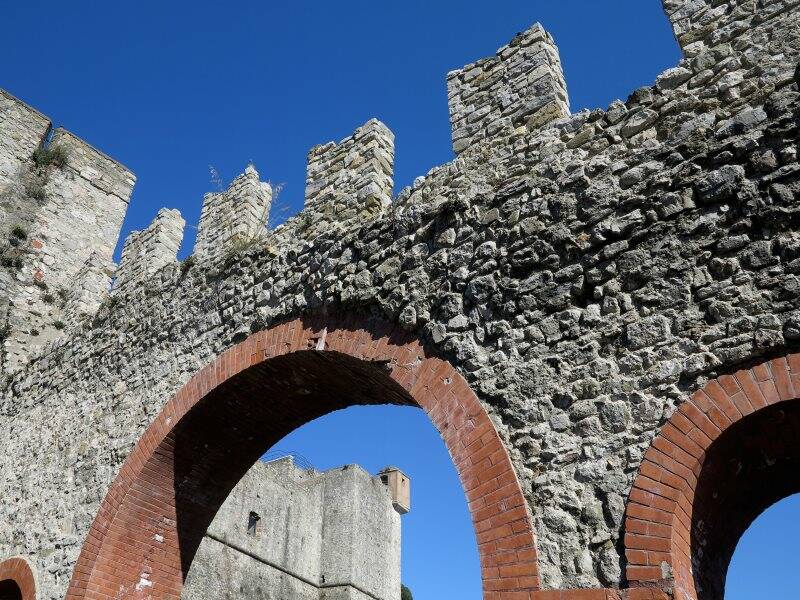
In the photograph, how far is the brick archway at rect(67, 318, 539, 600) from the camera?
207 inches

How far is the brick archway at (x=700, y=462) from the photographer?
3484mm

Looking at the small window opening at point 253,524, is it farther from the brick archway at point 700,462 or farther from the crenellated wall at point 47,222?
the brick archway at point 700,462

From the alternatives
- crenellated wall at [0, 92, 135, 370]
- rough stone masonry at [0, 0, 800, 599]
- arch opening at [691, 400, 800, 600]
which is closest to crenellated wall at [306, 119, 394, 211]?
rough stone masonry at [0, 0, 800, 599]

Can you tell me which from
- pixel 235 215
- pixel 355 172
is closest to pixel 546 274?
pixel 355 172

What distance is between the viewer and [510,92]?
5809 mm

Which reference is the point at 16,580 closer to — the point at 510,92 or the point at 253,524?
the point at 510,92

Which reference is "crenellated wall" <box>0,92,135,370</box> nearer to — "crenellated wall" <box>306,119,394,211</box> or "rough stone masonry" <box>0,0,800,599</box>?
"rough stone masonry" <box>0,0,800,599</box>

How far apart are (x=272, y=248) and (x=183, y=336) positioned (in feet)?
4.47

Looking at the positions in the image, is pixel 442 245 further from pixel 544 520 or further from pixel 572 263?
pixel 544 520

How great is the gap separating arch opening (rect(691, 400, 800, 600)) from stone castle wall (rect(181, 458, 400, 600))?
14.6 meters

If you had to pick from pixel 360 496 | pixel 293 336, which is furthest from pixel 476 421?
pixel 360 496

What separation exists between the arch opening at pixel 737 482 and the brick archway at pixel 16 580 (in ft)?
20.0

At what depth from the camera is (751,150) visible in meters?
4.10

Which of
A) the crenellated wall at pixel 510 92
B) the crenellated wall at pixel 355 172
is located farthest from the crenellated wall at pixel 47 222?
the crenellated wall at pixel 510 92
